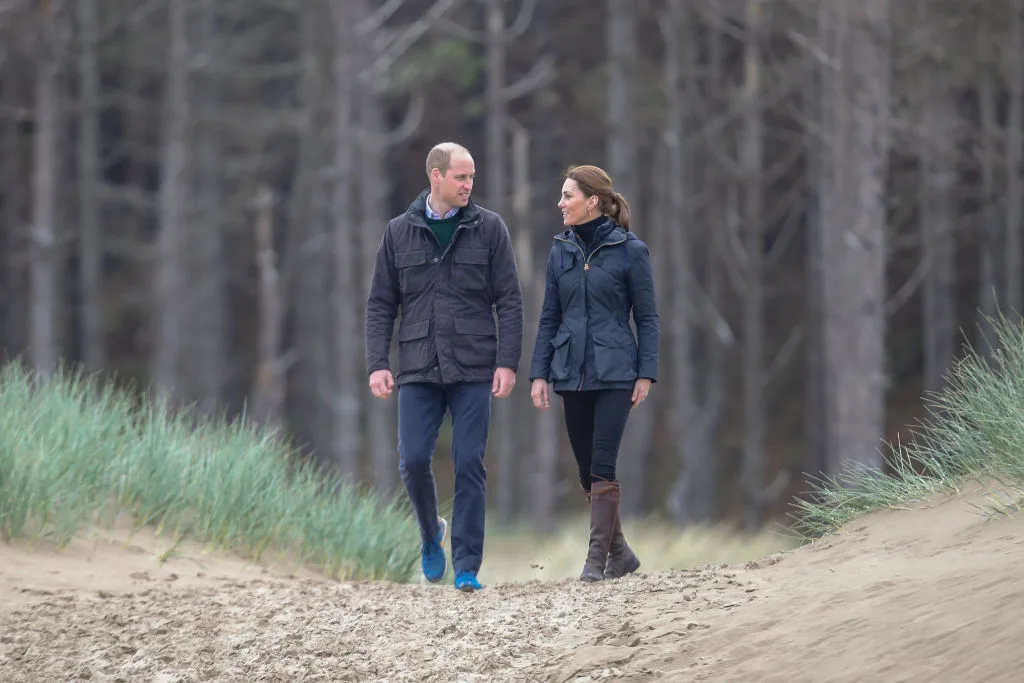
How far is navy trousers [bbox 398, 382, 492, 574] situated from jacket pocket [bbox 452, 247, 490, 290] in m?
0.50

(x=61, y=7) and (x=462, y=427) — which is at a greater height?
(x=61, y=7)

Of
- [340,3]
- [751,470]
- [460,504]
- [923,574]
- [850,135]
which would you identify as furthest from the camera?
[751,470]

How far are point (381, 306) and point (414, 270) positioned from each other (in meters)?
0.28

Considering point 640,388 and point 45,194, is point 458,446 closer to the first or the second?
point 640,388

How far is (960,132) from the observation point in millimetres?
22391

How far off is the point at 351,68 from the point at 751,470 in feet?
25.4

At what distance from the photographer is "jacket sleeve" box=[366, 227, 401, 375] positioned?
23.3ft

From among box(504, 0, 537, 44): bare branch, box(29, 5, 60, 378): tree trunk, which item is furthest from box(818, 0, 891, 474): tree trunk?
box(29, 5, 60, 378): tree trunk

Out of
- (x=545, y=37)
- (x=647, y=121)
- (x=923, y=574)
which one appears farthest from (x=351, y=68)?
(x=923, y=574)

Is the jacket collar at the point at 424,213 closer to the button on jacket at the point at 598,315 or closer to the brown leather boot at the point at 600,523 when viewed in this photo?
the button on jacket at the point at 598,315

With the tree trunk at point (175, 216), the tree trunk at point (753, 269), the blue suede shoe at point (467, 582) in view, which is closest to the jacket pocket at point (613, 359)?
the blue suede shoe at point (467, 582)

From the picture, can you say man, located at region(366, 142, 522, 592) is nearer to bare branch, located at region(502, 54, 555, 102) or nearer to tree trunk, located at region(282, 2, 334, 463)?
bare branch, located at region(502, 54, 555, 102)

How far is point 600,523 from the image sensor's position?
6793mm

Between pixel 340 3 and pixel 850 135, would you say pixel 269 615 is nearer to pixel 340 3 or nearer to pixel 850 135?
pixel 850 135
